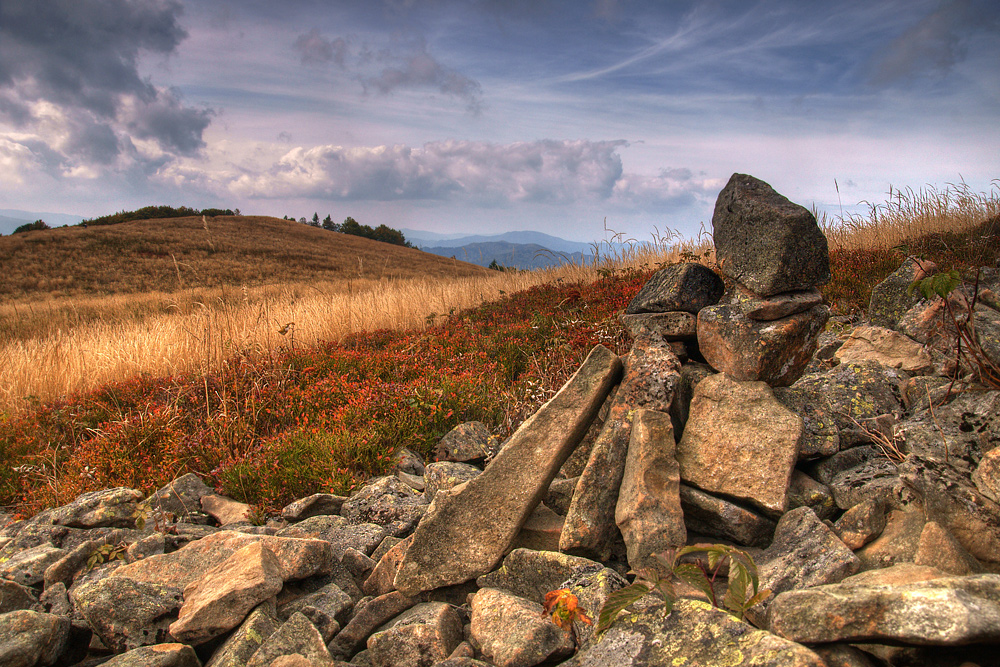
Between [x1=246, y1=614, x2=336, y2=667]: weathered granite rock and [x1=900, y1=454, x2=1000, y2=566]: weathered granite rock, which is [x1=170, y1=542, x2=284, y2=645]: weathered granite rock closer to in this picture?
[x1=246, y1=614, x2=336, y2=667]: weathered granite rock

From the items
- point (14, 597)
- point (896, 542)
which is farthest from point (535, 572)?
point (14, 597)

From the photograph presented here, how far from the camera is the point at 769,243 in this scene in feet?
12.8

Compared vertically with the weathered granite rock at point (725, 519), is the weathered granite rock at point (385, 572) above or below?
below

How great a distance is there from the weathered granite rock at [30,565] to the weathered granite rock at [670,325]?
4.84 metres

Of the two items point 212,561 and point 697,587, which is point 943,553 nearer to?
point 697,587

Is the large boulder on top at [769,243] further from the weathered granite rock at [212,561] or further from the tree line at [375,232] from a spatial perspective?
the tree line at [375,232]

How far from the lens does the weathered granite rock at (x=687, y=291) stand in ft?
14.9

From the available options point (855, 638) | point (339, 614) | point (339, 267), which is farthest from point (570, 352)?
point (339, 267)

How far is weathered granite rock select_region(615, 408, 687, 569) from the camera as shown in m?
3.08

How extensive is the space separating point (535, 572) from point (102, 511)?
400cm

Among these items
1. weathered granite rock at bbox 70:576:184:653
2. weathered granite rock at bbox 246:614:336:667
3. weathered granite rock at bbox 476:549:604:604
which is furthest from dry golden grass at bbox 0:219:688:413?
weathered granite rock at bbox 476:549:604:604

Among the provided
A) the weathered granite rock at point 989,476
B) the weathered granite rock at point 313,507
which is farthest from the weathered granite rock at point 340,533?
the weathered granite rock at point 989,476

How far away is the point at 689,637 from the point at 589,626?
20.6 inches

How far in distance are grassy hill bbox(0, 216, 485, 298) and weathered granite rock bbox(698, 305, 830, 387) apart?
90.3ft
